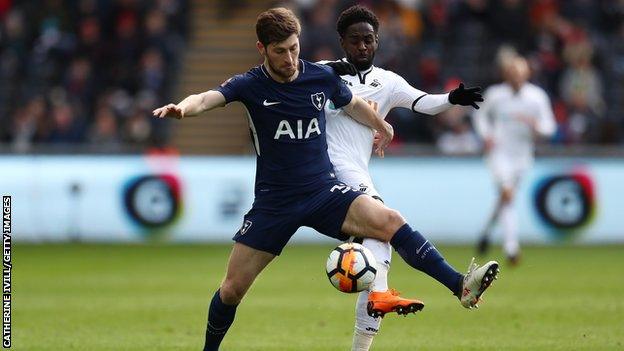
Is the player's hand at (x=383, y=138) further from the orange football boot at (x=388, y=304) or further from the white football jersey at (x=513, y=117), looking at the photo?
the white football jersey at (x=513, y=117)

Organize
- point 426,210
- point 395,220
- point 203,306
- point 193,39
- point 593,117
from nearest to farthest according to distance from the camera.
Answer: point 395,220 → point 203,306 → point 426,210 → point 593,117 → point 193,39

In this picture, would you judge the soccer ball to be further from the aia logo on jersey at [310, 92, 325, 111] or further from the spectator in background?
the spectator in background

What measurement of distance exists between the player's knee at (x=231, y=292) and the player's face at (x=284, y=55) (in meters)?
1.47

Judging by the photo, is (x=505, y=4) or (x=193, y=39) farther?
(x=193, y=39)

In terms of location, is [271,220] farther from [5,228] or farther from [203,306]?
[203,306]

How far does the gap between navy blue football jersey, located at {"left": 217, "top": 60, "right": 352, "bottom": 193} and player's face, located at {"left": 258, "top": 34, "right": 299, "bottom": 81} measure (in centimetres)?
12

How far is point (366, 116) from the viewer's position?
9.06m

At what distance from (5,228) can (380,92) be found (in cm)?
287

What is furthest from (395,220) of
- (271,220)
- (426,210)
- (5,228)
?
(426,210)

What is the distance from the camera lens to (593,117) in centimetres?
2212

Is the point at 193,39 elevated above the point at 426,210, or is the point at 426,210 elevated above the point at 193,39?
the point at 193,39

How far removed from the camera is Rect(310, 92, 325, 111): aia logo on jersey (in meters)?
8.71

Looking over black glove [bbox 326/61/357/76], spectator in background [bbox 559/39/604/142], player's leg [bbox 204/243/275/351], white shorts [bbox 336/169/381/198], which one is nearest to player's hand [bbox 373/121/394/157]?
white shorts [bbox 336/169/381/198]

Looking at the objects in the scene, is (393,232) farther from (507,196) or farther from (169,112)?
(507,196)
